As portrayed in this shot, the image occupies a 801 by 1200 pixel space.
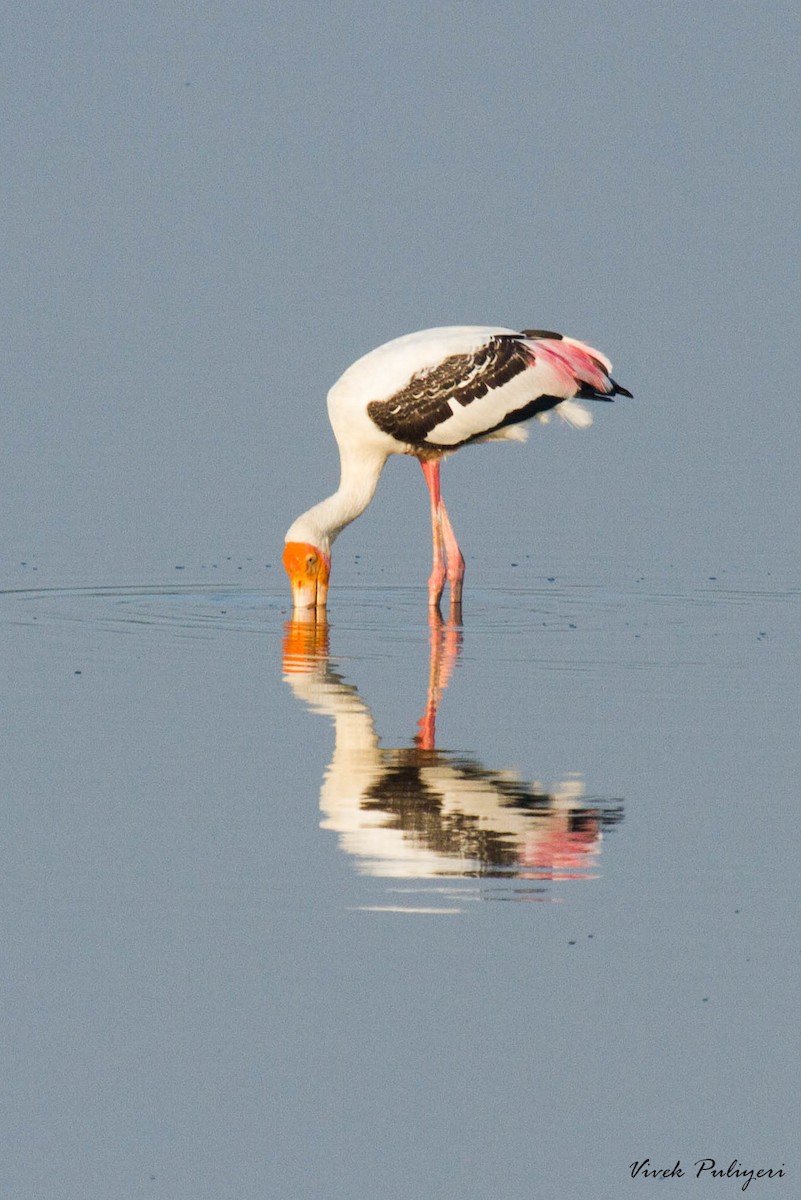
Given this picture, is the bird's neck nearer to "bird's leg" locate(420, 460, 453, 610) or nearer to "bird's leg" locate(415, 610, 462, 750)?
"bird's leg" locate(420, 460, 453, 610)

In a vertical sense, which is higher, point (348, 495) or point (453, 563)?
point (348, 495)

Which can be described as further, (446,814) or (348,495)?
(348,495)

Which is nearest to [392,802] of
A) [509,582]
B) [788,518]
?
[509,582]

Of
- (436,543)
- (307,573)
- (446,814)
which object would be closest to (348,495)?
(436,543)

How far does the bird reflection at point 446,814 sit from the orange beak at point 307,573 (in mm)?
4531

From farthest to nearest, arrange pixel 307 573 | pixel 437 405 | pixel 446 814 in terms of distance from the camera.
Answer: pixel 437 405 < pixel 307 573 < pixel 446 814

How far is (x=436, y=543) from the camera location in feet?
62.0

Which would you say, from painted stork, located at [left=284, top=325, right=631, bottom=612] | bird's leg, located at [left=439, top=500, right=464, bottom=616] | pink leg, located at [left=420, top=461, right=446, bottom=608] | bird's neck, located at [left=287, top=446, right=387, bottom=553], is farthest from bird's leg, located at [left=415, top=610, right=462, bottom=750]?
bird's neck, located at [left=287, top=446, right=387, bottom=553]

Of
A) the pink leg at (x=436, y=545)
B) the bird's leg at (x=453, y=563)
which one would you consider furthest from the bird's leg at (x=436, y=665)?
the bird's leg at (x=453, y=563)

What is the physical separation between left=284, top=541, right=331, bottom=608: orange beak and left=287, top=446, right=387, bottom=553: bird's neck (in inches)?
12.5

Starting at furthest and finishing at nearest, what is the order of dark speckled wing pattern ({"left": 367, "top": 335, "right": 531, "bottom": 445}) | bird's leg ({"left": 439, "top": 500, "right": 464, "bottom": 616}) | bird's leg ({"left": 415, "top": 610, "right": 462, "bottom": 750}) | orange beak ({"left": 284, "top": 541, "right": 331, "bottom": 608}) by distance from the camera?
bird's leg ({"left": 439, "top": 500, "right": 464, "bottom": 616}), dark speckled wing pattern ({"left": 367, "top": 335, "right": 531, "bottom": 445}), orange beak ({"left": 284, "top": 541, "right": 331, "bottom": 608}), bird's leg ({"left": 415, "top": 610, "right": 462, "bottom": 750})

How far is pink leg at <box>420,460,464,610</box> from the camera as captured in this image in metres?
18.4

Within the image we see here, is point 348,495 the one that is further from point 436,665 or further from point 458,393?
point 436,665

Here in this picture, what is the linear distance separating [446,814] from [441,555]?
26.6 ft
